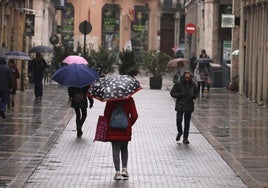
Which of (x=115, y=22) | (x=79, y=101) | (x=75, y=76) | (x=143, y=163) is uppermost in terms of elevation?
(x=115, y=22)

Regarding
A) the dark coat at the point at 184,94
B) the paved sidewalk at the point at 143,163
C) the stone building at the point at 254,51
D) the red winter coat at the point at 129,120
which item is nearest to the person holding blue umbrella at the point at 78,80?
the paved sidewalk at the point at 143,163

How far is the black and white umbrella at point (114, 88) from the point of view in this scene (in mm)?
12875

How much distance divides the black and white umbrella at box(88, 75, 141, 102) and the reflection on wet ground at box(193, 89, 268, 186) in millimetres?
2507

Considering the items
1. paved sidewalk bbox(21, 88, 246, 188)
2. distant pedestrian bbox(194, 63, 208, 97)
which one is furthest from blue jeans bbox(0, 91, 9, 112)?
distant pedestrian bbox(194, 63, 208, 97)

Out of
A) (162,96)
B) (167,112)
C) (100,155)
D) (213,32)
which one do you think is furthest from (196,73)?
(100,155)

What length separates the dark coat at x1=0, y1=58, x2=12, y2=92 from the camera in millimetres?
21328

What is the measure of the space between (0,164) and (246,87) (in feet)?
72.2

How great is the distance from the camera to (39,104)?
2753cm

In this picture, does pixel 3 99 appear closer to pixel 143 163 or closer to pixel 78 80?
pixel 78 80

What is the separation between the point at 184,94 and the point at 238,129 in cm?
361

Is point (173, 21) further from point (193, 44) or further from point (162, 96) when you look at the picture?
point (162, 96)

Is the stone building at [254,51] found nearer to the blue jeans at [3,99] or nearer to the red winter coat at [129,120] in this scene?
the blue jeans at [3,99]

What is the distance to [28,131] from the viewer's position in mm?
19406

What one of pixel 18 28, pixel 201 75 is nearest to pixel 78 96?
pixel 201 75
